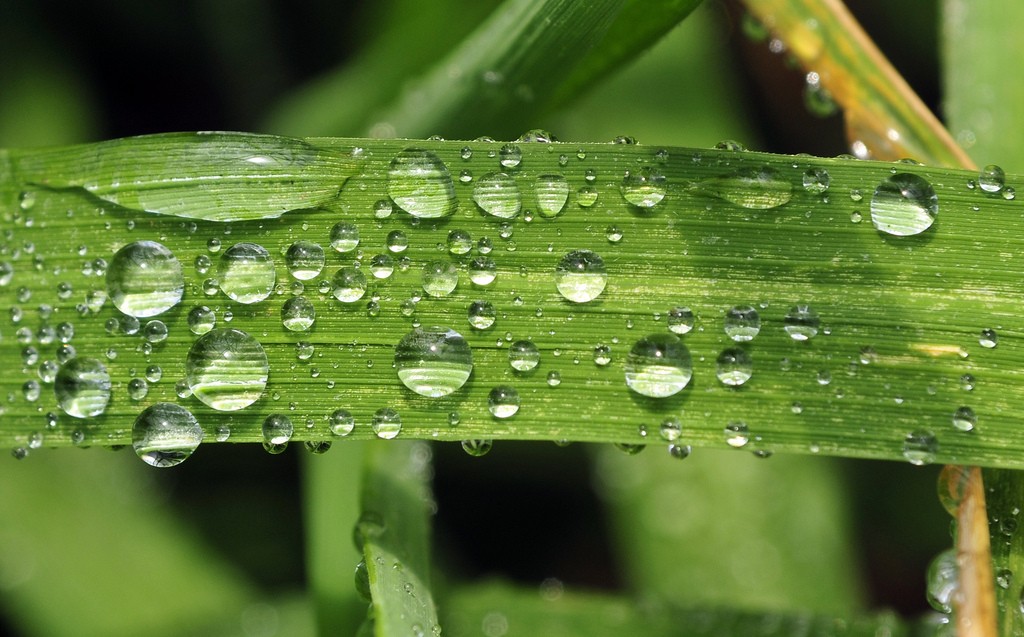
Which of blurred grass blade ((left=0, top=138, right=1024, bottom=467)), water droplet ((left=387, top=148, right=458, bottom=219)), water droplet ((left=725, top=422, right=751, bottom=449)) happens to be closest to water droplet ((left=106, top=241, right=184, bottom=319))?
blurred grass blade ((left=0, top=138, right=1024, bottom=467))

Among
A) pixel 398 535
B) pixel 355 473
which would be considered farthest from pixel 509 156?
pixel 355 473

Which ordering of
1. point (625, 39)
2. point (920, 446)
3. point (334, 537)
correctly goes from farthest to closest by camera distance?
point (334, 537), point (625, 39), point (920, 446)

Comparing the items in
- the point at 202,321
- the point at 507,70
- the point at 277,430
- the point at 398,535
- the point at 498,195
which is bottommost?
the point at 398,535

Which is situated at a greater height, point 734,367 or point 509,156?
point 509,156

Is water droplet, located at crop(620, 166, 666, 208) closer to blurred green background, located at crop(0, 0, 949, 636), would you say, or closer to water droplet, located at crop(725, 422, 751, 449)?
water droplet, located at crop(725, 422, 751, 449)

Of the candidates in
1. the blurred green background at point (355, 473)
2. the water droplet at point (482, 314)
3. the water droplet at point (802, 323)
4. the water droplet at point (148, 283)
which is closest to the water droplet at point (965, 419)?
the water droplet at point (802, 323)

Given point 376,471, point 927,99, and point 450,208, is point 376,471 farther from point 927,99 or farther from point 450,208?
point 927,99

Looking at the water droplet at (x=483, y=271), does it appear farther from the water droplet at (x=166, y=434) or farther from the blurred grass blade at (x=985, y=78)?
the blurred grass blade at (x=985, y=78)

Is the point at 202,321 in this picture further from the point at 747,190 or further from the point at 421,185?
the point at 747,190
